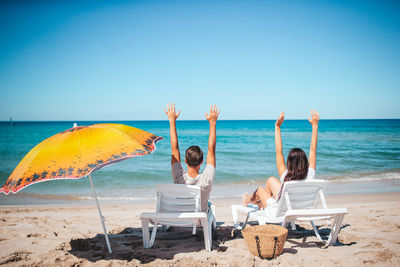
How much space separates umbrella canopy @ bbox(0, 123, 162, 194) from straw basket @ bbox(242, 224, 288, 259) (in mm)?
1753

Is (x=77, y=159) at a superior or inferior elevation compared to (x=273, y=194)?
superior

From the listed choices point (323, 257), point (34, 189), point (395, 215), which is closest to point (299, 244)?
point (323, 257)

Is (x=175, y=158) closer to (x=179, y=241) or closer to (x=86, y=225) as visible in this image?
(x=179, y=241)

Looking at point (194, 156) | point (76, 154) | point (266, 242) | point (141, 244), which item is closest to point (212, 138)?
point (194, 156)

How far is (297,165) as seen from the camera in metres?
3.90

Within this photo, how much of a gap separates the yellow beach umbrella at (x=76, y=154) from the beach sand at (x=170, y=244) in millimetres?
1499

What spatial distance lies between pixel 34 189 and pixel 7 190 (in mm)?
8257

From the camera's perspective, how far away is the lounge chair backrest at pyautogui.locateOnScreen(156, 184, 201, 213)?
11.9ft

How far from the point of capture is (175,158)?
12.3ft

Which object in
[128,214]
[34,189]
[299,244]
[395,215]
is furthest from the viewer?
[34,189]

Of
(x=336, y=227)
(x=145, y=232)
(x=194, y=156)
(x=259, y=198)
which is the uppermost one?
(x=194, y=156)

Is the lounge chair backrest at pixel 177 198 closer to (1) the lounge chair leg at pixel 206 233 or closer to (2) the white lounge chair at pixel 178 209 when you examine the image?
(2) the white lounge chair at pixel 178 209

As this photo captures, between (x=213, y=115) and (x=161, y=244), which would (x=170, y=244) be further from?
(x=213, y=115)

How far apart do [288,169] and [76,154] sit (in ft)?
9.31
